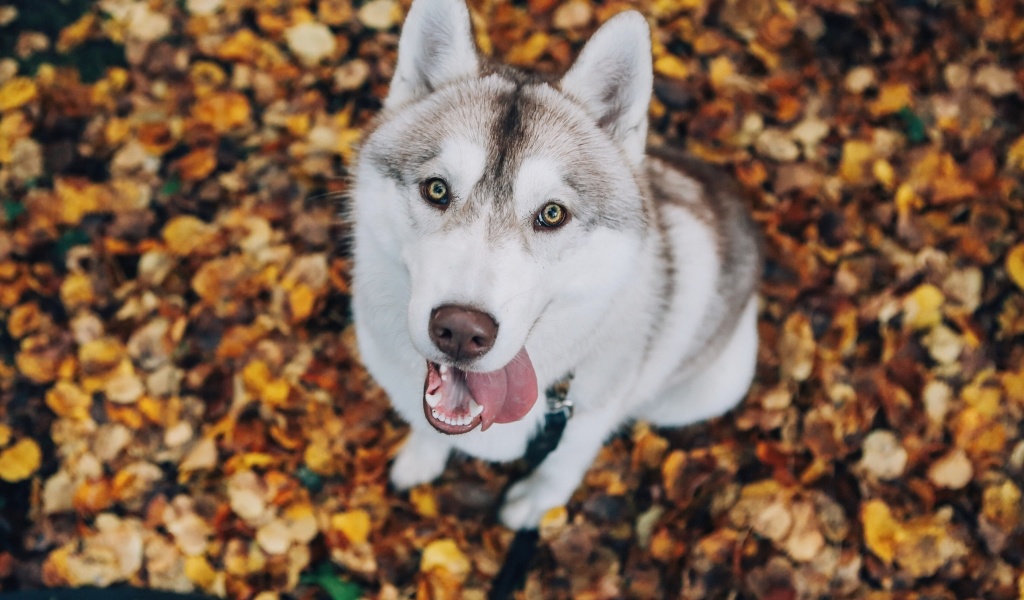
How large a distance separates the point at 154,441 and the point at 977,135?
13.9 feet

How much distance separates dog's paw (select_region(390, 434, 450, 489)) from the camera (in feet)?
9.32

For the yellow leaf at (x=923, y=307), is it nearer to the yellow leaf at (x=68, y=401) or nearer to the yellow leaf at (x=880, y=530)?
the yellow leaf at (x=880, y=530)

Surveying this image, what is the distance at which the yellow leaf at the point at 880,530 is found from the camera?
2756mm

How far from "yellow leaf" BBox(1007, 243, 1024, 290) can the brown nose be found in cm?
286

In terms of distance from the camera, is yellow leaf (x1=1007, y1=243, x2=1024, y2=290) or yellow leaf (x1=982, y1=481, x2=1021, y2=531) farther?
yellow leaf (x1=1007, y1=243, x2=1024, y2=290)

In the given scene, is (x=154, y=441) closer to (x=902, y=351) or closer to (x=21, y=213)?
(x=21, y=213)

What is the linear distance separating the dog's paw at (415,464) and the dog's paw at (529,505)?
33 centimetres

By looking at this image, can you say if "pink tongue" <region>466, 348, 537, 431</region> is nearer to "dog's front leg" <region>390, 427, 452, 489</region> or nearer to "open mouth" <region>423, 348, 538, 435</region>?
"open mouth" <region>423, 348, 538, 435</region>

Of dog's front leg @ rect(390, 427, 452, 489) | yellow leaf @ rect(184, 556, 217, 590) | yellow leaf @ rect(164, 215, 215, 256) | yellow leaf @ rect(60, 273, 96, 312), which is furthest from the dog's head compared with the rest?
yellow leaf @ rect(60, 273, 96, 312)

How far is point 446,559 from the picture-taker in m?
2.77

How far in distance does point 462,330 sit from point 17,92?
3138mm

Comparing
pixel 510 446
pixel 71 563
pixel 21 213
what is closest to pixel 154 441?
pixel 71 563

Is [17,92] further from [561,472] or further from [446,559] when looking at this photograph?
[561,472]

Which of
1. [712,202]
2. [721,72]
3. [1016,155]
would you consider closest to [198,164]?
[712,202]
